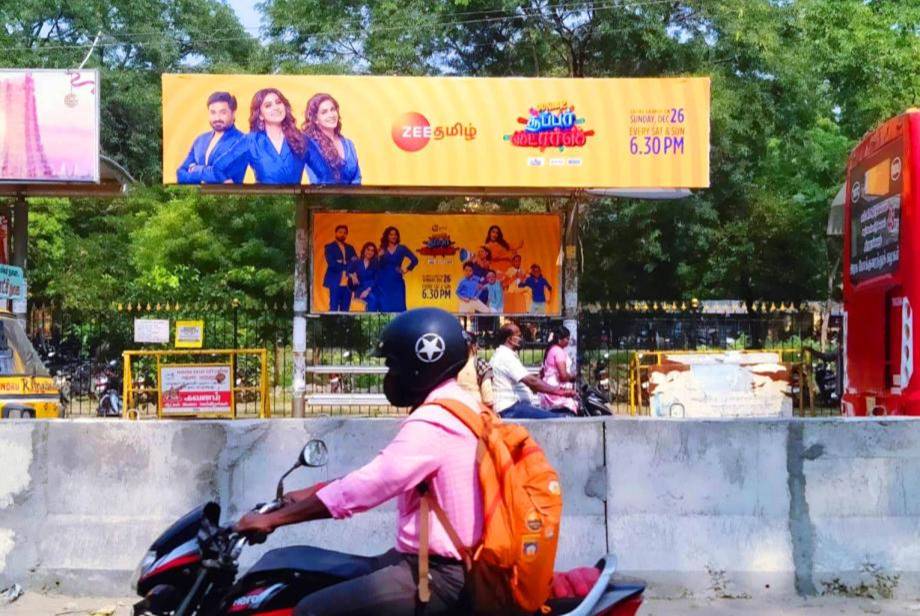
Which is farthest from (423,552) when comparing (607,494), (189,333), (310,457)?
(189,333)

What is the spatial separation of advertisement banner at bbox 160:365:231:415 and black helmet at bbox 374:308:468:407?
1365 centimetres

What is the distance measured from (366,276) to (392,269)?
0.40 meters

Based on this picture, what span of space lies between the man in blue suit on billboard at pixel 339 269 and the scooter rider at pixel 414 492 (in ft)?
43.7

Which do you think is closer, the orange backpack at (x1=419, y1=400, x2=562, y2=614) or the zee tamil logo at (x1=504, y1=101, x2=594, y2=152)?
the orange backpack at (x1=419, y1=400, x2=562, y2=614)

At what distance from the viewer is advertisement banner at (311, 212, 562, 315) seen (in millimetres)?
16906

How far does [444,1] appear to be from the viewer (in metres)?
29.0

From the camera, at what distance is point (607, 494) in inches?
280

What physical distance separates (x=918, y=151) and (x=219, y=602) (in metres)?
7.68

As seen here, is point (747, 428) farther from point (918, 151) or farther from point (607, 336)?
point (607, 336)

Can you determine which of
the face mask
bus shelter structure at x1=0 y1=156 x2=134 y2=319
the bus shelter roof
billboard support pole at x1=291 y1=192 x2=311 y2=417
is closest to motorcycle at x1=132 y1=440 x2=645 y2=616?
the face mask

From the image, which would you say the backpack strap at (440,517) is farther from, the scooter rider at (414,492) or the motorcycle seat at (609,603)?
the motorcycle seat at (609,603)

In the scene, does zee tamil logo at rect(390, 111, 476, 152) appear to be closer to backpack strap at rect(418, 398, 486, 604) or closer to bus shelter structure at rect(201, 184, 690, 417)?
bus shelter structure at rect(201, 184, 690, 417)

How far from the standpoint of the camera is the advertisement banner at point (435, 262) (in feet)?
55.5

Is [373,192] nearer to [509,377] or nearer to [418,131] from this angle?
[418,131]
